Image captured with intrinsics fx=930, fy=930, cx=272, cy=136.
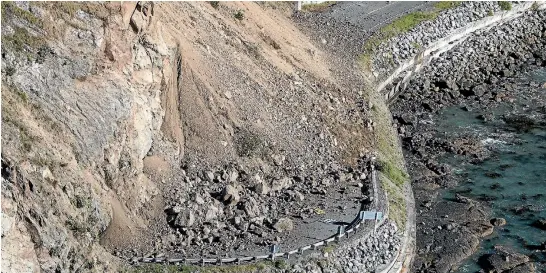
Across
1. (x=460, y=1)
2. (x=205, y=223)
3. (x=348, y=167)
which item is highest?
(x=460, y=1)

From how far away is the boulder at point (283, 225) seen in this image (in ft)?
128

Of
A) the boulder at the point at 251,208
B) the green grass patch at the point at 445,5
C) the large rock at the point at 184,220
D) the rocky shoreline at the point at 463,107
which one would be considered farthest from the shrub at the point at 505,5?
the large rock at the point at 184,220

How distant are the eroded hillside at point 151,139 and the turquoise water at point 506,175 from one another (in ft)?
20.8

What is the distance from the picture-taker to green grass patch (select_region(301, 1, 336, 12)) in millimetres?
66250

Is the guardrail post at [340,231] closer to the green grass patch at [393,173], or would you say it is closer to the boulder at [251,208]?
the boulder at [251,208]

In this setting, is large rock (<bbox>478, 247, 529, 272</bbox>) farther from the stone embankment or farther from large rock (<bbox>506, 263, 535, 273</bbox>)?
the stone embankment

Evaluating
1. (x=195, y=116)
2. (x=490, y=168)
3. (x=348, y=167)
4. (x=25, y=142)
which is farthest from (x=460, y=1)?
(x=25, y=142)

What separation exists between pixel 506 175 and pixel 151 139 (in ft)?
67.7

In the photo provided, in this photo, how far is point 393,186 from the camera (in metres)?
45.5

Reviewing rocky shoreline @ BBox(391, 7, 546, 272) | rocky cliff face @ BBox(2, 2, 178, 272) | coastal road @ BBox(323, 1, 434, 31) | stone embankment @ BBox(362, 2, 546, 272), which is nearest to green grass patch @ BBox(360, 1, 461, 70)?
stone embankment @ BBox(362, 2, 546, 272)

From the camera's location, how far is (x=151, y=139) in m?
40.1

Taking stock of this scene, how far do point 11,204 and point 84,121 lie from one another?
669 centimetres

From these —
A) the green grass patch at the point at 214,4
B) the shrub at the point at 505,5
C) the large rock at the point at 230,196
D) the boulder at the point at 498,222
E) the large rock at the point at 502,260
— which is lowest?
the large rock at the point at 230,196

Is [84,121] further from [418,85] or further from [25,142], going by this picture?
[418,85]
